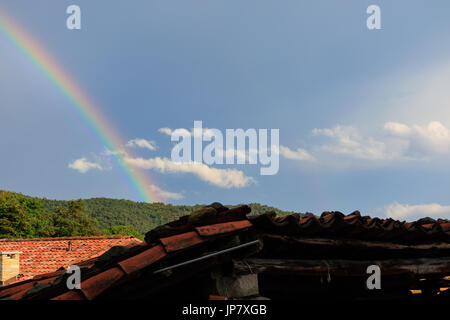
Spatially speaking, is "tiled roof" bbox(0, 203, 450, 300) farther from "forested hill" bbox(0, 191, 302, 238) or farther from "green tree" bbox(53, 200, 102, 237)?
"green tree" bbox(53, 200, 102, 237)

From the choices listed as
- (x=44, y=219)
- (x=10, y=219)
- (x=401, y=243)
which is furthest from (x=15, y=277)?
(x=44, y=219)

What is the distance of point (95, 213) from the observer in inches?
2004

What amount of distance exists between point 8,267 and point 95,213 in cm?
4088

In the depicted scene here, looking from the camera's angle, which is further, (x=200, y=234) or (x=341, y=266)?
(x=341, y=266)

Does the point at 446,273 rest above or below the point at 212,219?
below

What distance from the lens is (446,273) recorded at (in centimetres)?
439

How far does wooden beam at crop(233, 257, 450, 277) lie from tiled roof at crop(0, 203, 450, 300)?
28 centimetres

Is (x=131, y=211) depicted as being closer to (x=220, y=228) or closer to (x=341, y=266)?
(x=341, y=266)

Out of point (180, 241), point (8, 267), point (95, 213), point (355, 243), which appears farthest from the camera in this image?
point (95, 213)

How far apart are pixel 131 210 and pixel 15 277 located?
44.0 m

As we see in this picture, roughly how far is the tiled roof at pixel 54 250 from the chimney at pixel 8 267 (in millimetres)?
730

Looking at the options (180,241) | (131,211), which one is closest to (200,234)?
(180,241)

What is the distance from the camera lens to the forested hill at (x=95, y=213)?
1293 inches
